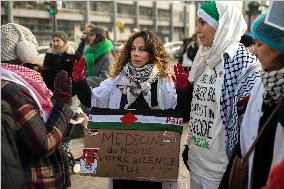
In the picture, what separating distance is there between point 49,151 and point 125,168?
32.7 inches

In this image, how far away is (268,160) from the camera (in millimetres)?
2006

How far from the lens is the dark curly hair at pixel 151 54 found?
10.5 ft

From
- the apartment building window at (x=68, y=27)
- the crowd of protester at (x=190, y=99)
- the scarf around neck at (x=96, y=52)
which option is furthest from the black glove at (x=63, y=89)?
the apartment building window at (x=68, y=27)

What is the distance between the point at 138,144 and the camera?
9.24 feet

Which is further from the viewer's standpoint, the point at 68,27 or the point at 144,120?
the point at 68,27

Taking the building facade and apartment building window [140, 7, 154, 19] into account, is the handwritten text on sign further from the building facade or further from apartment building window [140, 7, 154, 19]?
apartment building window [140, 7, 154, 19]

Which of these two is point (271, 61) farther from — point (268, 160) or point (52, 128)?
point (52, 128)

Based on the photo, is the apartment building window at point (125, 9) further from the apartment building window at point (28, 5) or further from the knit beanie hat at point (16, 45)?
the knit beanie hat at point (16, 45)

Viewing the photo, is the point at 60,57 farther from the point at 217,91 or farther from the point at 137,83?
the point at 217,91

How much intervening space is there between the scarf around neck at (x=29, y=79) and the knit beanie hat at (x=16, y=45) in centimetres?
5

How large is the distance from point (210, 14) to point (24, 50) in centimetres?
122

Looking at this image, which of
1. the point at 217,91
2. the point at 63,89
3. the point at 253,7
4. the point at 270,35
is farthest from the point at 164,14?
the point at 270,35

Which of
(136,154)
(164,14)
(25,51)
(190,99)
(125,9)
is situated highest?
(125,9)

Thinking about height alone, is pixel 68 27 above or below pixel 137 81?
below
